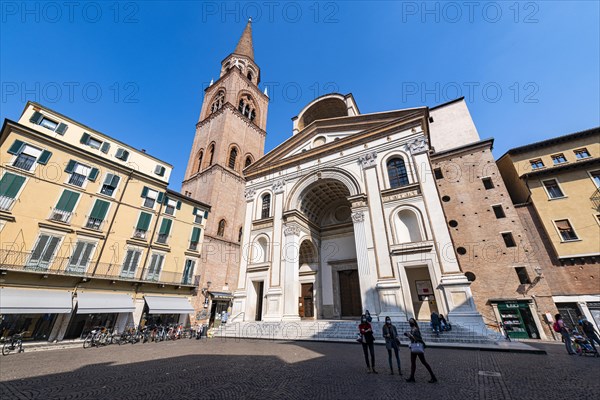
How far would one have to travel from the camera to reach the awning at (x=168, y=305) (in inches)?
663

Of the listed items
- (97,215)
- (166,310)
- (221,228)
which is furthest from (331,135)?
(166,310)

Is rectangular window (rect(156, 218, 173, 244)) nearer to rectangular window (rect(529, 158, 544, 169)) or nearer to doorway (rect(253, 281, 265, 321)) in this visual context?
doorway (rect(253, 281, 265, 321))

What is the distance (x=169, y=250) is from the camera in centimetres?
1923

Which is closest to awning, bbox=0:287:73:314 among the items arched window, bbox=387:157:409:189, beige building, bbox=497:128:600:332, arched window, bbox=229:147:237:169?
arched window, bbox=229:147:237:169

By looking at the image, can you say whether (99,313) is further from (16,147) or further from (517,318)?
(517,318)

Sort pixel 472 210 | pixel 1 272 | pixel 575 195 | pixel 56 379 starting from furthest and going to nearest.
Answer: pixel 472 210
pixel 575 195
pixel 1 272
pixel 56 379

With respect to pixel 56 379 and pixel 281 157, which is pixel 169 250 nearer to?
pixel 281 157

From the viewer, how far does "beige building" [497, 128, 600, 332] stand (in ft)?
46.3

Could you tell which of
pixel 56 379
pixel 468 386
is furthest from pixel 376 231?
pixel 56 379

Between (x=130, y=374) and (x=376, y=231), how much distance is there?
41.4ft

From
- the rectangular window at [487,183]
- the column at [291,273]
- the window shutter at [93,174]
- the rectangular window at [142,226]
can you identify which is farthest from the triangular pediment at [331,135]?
the window shutter at [93,174]

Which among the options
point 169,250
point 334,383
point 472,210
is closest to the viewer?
point 334,383

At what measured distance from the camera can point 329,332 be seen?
39.5ft

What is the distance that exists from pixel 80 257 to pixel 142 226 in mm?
4025
